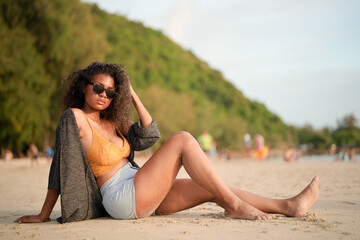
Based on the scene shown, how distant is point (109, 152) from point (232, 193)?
1137 millimetres

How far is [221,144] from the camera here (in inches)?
2185

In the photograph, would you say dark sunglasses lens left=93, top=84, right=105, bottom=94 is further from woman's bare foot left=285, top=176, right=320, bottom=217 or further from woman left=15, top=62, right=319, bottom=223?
woman's bare foot left=285, top=176, right=320, bottom=217

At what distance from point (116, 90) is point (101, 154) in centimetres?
67

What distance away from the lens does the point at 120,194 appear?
10.8 feet

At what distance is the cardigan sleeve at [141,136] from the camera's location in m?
3.67

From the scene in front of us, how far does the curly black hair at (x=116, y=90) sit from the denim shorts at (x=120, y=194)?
0.55 m

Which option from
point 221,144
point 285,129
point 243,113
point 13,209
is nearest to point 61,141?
point 13,209

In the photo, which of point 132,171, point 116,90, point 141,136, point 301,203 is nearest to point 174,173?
point 132,171

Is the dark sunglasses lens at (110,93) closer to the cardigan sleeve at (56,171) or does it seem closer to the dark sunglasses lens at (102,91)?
the dark sunglasses lens at (102,91)

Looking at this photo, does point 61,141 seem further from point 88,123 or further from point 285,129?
point 285,129

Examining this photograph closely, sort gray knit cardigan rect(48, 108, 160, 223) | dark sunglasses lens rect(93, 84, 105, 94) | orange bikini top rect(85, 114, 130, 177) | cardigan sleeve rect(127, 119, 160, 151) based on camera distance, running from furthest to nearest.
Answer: cardigan sleeve rect(127, 119, 160, 151)
dark sunglasses lens rect(93, 84, 105, 94)
orange bikini top rect(85, 114, 130, 177)
gray knit cardigan rect(48, 108, 160, 223)

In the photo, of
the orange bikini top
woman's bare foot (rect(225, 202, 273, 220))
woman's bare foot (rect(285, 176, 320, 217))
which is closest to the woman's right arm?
the orange bikini top

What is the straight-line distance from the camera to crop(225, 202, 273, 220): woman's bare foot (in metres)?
3.30

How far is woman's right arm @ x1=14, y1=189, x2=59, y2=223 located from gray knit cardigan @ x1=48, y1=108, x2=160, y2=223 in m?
0.07
